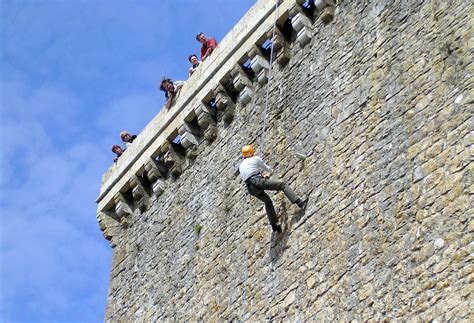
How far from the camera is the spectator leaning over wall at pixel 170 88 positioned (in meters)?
16.4

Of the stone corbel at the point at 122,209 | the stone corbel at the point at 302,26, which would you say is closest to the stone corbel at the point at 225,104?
the stone corbel at the point at 302,26

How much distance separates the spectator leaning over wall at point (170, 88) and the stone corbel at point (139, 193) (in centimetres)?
99

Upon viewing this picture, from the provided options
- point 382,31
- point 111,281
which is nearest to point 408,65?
point 382,31

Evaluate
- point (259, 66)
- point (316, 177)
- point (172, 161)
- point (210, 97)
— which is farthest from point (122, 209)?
point (316, 177)

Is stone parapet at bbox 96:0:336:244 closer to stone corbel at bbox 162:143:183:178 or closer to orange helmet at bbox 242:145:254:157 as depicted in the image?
stone corbel at bbox 162:143:183:178

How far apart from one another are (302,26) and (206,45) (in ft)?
7.44

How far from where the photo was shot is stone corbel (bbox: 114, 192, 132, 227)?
1692 cm

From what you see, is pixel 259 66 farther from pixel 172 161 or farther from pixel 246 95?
pixel 172 161

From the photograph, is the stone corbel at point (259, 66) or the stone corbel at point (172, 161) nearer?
the stone corbel at point (259, 66)

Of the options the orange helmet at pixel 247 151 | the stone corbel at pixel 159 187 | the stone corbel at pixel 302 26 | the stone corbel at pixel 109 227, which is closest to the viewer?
the orange helmet at pixel 247 151

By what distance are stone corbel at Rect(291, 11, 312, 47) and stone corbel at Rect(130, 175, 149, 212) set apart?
342 centimetres

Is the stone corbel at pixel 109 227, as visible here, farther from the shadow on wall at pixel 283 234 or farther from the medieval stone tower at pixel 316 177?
the shadow on wall at pixel 283 234

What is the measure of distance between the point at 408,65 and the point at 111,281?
5947mm

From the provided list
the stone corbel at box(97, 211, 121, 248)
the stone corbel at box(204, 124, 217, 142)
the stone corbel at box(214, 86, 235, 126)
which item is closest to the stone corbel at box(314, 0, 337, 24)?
the stone corbel at box(214, 86, 235, 126)
